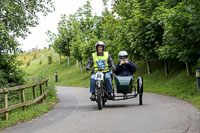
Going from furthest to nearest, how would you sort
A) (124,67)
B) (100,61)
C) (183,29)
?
(183,29) < (124,67) < (100,61)

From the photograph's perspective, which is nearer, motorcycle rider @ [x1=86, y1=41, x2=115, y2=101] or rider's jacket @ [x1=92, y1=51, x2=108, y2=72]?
motorcycle rider @ [x1=86, y1=41, x2=115, y2=101]

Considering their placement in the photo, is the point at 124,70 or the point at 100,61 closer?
the point at 100,61

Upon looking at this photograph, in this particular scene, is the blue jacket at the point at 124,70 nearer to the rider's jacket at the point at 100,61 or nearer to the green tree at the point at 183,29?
the rider's jacket at the point at 100,61

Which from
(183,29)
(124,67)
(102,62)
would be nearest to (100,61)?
(102,62)

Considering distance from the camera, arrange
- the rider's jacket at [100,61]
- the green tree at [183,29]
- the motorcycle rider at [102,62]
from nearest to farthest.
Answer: the motorcycle rider at [102,62] → the rider's jacket at [100,61] → the green tree at [183,29]

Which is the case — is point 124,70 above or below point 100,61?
below

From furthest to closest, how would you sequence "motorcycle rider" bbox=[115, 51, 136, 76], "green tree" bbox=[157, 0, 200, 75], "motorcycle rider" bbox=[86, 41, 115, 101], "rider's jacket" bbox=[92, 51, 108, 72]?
"green tree" bbox=[157, 0, 200, 75] < "motorcycle rider" bbox=[115, 51, 136, 76] < "rider's jacket" bbox=[92, 51, 108, 72] < "motorcycle rider" bbox=[86, 41, 115, 101]

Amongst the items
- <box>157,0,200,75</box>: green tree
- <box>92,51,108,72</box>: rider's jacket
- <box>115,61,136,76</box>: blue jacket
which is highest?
<box>157,0,200,75</box>: green tree

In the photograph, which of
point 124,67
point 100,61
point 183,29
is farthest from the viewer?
point 183,29

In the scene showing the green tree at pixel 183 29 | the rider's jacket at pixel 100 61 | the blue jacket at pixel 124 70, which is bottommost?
the blue jacket at pixel 124 70

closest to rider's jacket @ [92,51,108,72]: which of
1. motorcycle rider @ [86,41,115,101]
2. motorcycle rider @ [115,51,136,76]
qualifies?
motorcycle rider @ [86,41,115,101]

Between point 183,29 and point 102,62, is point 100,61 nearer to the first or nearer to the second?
point 102,62

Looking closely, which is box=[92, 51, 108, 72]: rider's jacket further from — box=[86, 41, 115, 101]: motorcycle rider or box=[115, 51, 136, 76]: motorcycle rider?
box=[115, 51, 136, 76]: motorcycle rider

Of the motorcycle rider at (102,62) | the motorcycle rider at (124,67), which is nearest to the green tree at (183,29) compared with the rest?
the motorcycle rider at (124,67)
